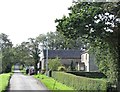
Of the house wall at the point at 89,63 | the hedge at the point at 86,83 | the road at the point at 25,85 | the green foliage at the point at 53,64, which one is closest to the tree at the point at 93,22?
the hedge at the point at 86,83

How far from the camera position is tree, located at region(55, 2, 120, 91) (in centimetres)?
1104

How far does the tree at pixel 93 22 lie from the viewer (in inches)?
435

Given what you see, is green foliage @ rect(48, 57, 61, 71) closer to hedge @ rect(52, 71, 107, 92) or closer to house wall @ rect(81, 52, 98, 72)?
house wall @ rect(81, 52, 98, 72)

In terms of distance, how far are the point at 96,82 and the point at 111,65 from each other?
297cm

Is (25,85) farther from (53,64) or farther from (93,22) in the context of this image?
(53,64)

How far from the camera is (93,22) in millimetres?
11117

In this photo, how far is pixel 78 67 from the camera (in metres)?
29.1

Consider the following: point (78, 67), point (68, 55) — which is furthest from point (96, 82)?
point (68, 55)

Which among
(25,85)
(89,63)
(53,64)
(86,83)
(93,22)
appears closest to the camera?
(86,83)

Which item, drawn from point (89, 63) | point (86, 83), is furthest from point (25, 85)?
point (89, 63)

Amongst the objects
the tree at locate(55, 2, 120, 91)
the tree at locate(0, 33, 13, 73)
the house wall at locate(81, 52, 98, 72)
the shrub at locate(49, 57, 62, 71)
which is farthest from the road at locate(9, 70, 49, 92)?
the house wall at locate(81, 52, 98, 72)

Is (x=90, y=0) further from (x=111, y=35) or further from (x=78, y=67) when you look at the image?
(x=78, y=67)

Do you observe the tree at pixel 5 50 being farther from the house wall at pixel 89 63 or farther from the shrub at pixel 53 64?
the house wall at pixel 89 63

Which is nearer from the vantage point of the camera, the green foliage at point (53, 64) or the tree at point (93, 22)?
the tree at point (93, 22)
